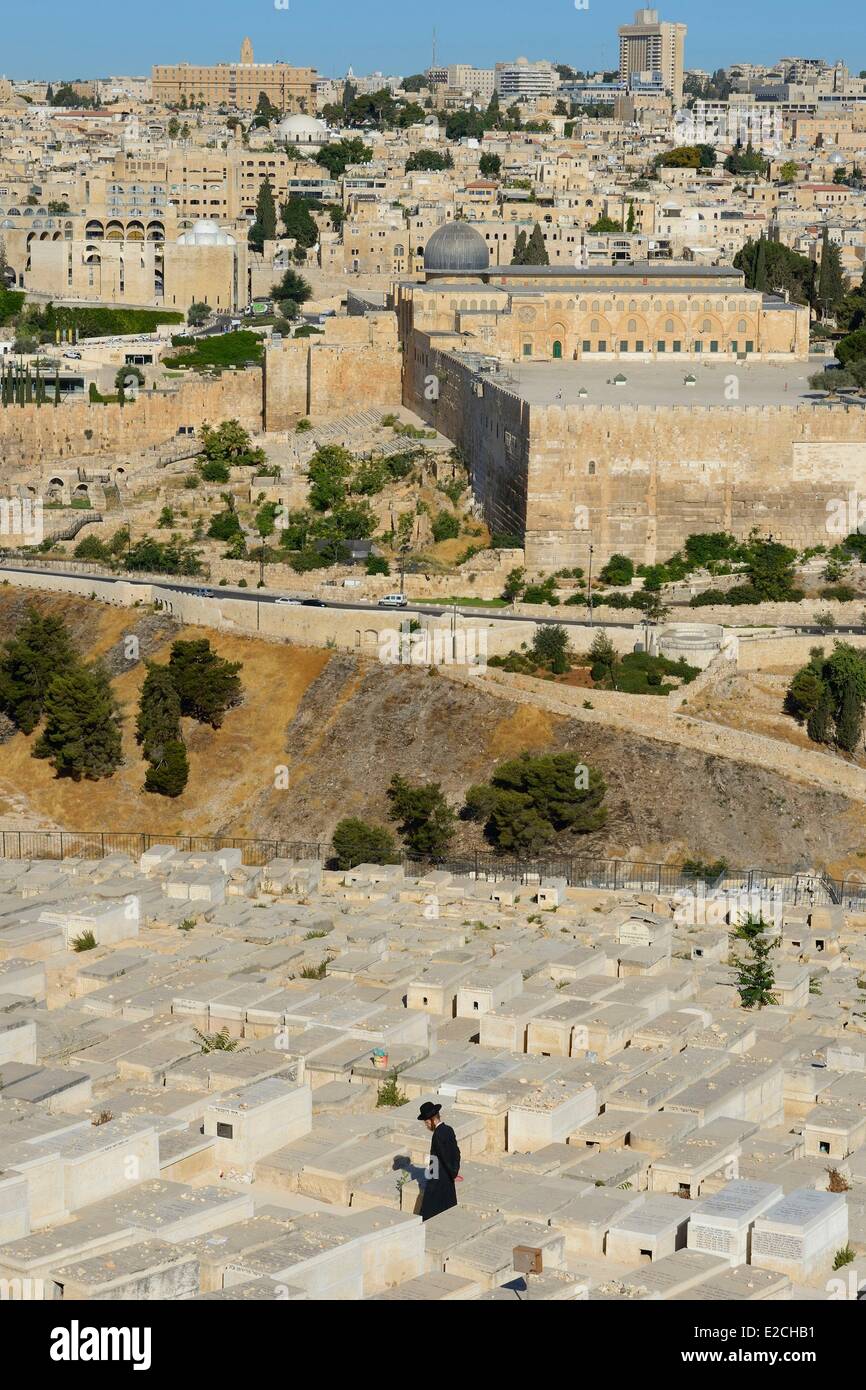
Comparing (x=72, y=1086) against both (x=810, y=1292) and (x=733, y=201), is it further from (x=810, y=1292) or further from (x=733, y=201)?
(x=733, y=201)

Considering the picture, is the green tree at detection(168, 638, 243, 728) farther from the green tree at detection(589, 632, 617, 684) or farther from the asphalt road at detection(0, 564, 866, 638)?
the green tree at detection(589, 632, 617, 684)

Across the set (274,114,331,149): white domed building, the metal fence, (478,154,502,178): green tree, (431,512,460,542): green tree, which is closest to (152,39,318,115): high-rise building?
(274,114,331,149): white domed building

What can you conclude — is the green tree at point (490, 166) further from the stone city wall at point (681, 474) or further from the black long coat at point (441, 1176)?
the black long coat at point (441, 1176)

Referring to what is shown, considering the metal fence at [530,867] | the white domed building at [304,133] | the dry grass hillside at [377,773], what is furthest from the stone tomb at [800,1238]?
the white domed building at [304,133]

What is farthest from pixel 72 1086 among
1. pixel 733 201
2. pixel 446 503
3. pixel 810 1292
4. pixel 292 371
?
pixel 733 201

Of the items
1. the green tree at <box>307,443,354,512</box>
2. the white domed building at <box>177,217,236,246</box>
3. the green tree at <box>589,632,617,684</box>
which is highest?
the white domed building at <box>177,217,236,246</box>

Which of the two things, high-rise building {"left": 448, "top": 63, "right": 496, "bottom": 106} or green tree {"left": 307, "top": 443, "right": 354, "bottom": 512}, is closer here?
green tree {"left": 307, "top": 443, "right": 354, "bottom": 512}

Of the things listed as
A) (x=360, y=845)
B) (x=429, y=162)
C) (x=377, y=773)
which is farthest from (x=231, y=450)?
(x=429, y=162)
